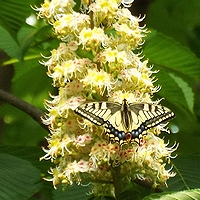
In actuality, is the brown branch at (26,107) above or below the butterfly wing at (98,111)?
above

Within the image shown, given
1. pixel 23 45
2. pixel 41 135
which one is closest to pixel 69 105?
pixel 23 45

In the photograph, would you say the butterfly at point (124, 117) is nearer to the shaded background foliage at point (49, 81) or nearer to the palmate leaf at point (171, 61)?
the shaded background foliage at point (49, 81)

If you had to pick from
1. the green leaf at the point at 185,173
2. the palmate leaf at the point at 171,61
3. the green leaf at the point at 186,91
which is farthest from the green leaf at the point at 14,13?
the green leaf at the point at 185,173

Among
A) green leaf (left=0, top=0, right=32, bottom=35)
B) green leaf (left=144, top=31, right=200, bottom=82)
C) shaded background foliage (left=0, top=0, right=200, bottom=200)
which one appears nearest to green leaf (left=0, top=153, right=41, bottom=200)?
shaded background foliage (left=0, top=0, right=200, bottom=200)

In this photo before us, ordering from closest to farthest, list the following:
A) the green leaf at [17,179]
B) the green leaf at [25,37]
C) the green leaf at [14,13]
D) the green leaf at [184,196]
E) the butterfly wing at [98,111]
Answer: the green leaf at [184,196]
the butterfly wing at [98,111]
the green leaf at [17,179]
the green leaf at [25,37]
the green leaf at [14,13]

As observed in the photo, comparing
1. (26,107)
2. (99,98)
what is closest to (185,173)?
(99,98)
